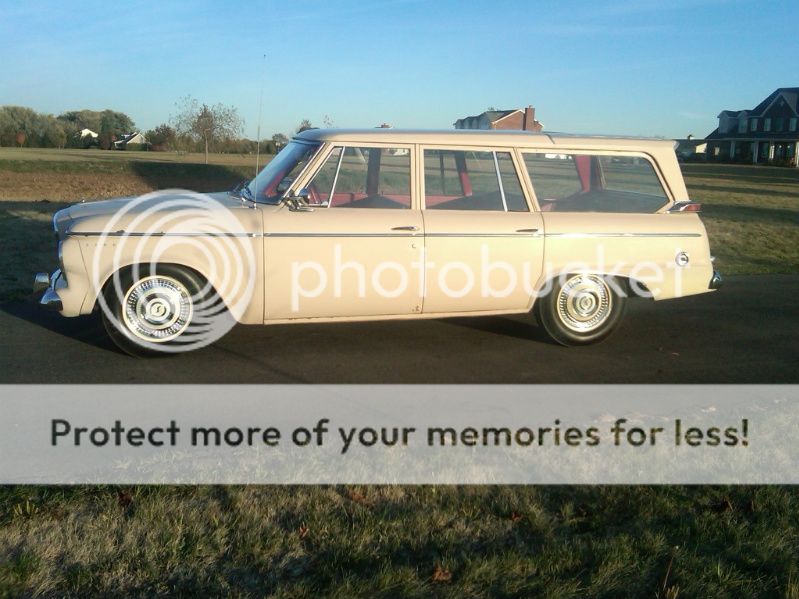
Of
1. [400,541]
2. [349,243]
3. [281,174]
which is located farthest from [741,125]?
[400,541]

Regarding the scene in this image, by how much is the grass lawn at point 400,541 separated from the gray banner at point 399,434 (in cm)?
20

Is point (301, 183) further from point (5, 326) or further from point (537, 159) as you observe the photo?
point (5, 326)

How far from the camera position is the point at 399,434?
5.14 meters

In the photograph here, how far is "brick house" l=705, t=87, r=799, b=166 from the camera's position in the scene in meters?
74.9

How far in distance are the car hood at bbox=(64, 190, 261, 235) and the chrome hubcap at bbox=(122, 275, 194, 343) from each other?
0.42 meters

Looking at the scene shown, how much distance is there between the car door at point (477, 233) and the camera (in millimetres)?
6945

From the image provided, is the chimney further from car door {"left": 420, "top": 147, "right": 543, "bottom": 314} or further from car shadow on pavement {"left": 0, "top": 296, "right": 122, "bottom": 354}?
car shadow on pavement {"left": 0, "top": 296, "right": 122, "bottom": 354}

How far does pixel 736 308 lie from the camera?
9336 millimetres

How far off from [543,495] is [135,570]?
2.02 metres

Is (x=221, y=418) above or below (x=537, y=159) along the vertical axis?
below

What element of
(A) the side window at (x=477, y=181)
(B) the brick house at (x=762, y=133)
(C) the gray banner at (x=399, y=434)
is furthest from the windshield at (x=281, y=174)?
(B) the brick house at (x=762, y=133)

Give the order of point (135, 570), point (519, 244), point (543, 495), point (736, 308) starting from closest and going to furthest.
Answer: point (135, 570)
point (543, 495)
point (519, 244)
point (736, 308)

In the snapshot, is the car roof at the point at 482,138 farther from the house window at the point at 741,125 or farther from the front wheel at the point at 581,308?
the house window at the point at 741,125

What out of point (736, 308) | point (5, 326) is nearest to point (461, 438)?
point (5, 326)
